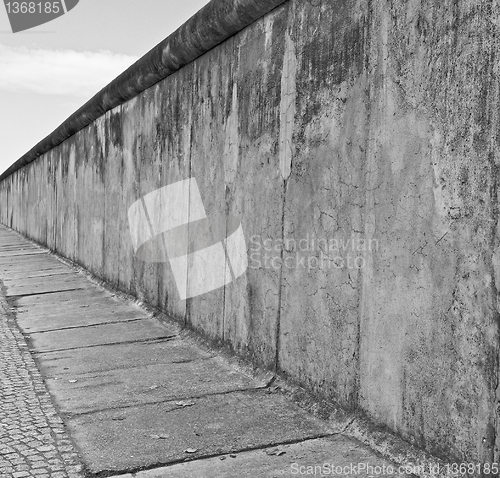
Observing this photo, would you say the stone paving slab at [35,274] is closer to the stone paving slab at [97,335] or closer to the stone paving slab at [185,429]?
the stone paving slab at [97,335]

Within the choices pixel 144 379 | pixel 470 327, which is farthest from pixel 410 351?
pixel 144 379

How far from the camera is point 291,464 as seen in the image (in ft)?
7.91

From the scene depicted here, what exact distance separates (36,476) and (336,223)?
1670 mm

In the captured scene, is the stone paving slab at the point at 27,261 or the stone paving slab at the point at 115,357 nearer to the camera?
the stone paving slab at the point at 115,357

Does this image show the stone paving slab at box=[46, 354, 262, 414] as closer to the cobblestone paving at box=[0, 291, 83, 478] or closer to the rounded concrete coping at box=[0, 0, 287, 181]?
the cobblestone paving at box=[0, 291, 83, 478]

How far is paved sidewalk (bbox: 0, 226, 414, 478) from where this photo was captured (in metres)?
2.46

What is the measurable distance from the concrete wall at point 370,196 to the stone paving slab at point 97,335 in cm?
39

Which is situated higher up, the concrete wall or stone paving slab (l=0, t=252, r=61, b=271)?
the concrete wall

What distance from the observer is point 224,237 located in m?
4.14

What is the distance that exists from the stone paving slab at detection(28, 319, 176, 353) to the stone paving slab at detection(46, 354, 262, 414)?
779mm

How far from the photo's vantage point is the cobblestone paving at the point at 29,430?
2.43 metres

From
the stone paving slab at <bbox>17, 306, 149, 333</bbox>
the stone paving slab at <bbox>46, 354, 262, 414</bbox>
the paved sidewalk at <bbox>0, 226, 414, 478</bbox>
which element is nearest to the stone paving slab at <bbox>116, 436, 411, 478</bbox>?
the paved sidewalk at <bbox>0, 226, 414, 478</bbox>

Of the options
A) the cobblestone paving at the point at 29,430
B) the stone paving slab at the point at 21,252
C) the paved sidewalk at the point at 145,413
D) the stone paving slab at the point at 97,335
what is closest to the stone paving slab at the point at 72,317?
the paved sidewalk at the point at 145,413

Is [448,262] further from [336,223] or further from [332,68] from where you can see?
[332,68]
